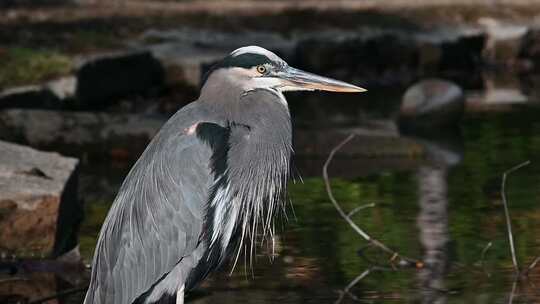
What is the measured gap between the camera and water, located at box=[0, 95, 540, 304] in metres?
7.18

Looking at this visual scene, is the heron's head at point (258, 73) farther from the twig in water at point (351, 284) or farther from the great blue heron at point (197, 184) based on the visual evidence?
the twig in water at point (351, 284)

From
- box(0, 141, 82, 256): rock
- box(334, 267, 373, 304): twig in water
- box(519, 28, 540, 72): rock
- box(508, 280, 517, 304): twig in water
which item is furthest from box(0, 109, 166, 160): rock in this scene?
box(519, 28, 540, 72): rock

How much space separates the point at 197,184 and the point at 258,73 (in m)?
0.53

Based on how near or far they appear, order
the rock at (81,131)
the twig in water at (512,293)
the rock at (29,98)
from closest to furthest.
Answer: the twig in water at (512,293) → the rock at (81,131) → the rock at (29,98)

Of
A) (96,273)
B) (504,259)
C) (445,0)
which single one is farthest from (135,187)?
(445,0)

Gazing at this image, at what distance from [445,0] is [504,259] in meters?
12.6

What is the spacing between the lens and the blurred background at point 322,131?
24.9ft

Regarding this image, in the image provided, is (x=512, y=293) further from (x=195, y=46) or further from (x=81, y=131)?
(x=195, y=46)

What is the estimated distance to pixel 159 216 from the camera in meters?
6.24

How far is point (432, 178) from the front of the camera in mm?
10328

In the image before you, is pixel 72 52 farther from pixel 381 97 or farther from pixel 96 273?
pixel 96 273

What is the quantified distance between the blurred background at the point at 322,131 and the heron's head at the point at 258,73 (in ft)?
3.88

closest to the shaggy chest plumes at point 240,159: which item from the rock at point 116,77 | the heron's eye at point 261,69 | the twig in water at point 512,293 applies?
the heron's eye at point 261,69

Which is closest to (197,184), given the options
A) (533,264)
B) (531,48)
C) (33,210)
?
(33,210)
